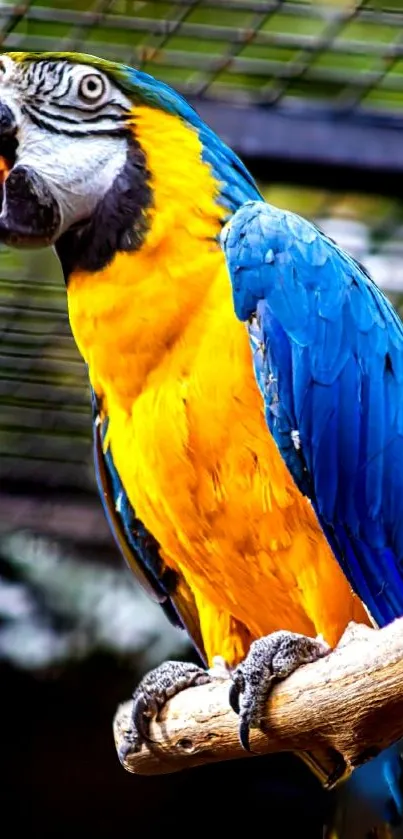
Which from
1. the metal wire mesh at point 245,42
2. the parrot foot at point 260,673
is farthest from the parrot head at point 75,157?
the metal wire mesh at point 245,42

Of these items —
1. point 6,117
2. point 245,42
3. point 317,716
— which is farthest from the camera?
point 245,42

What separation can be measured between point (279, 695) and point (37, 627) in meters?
1.21

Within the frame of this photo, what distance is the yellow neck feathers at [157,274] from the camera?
106 cm

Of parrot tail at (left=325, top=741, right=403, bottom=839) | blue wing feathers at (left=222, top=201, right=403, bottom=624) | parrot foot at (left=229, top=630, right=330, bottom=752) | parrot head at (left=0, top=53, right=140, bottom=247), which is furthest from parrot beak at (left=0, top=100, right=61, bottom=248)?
parrot tail at (left=325, top=741, right=403, bottom=839)

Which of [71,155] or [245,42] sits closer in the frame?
[71,155]

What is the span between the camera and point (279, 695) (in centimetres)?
99

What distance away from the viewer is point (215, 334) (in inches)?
41.8

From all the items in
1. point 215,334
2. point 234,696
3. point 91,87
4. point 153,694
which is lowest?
point 153,694

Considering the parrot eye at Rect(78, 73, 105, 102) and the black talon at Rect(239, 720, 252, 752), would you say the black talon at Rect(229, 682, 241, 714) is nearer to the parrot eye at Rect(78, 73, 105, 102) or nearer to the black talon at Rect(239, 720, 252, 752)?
the black talon at Rect(239, 720, 252, 752)

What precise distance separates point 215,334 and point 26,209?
0.66 ft

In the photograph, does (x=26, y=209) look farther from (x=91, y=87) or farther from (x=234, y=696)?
(x=234, y=696)

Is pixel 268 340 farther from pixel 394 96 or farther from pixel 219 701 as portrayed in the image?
pixel 394 96

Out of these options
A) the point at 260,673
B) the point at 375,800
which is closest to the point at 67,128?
the point at 260,673

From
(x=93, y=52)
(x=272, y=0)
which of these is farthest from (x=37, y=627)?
(x=272, y=0)
